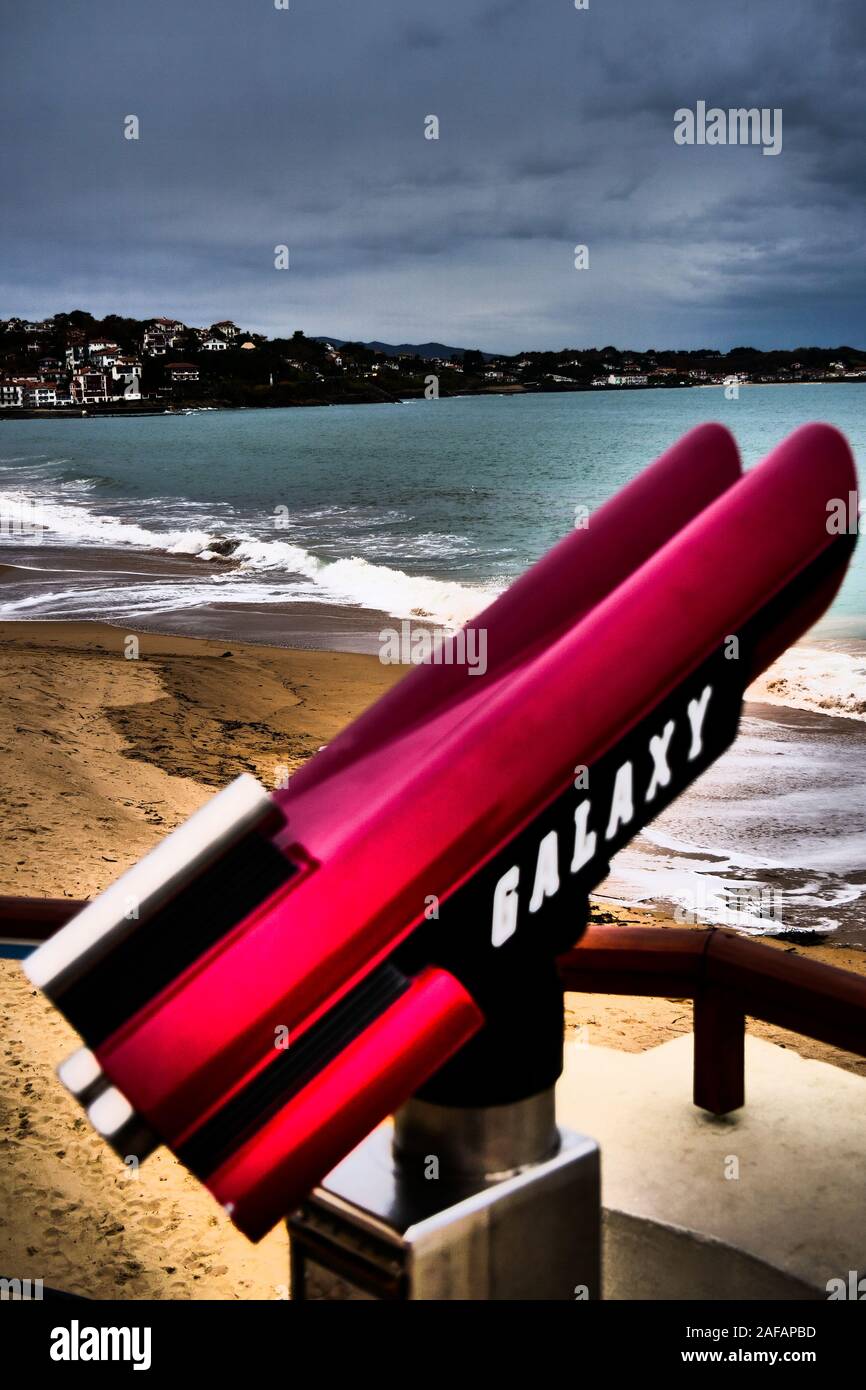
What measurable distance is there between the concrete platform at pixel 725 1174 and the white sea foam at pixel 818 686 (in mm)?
9733

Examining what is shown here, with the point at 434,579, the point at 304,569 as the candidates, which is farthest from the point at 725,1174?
the point at 304,569

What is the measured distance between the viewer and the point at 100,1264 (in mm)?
3057

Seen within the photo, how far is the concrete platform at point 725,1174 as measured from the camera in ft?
6.15

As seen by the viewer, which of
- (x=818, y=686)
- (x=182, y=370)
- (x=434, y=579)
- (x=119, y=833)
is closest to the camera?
(x=119, y=833)

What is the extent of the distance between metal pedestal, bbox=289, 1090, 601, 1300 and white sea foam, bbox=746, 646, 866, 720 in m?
10.9

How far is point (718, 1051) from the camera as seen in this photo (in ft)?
7.07

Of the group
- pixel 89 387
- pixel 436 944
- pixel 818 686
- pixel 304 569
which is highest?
pixel 89 387

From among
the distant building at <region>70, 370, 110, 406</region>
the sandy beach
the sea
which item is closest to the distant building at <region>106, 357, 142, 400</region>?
the distant building at <region>70, 370, 110, 406</region>

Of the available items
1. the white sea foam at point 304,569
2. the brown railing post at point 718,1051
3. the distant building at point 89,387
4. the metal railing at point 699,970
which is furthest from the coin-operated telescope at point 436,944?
the distant building at point 89,387

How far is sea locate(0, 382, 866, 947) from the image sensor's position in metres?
7.81

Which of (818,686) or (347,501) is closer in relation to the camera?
(818,686)

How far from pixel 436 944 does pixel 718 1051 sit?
1234mm

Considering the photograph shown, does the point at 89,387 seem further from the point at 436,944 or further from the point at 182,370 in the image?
the point at 436,944
